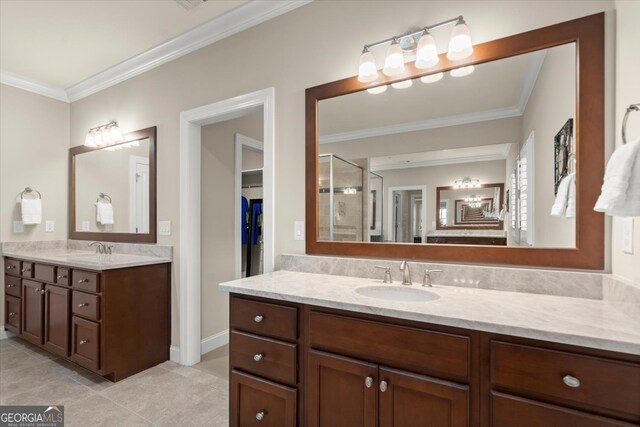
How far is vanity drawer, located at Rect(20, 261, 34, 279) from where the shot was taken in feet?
9.26

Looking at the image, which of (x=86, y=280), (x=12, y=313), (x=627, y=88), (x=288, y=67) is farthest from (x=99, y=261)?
(x=627, y=88)

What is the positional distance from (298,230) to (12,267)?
3.04 metres

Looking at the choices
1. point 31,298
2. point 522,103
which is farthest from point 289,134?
point 31,298

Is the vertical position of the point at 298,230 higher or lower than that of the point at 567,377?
higher

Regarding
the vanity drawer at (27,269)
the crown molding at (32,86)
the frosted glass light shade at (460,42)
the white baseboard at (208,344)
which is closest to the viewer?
the frosted glass light shade at (460,42)

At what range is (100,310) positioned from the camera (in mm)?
2260

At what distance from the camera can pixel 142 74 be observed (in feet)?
9.82

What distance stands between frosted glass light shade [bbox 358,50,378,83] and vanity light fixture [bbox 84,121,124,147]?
257cm

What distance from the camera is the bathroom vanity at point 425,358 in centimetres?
90

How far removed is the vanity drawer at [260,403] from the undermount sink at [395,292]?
0.57 metres

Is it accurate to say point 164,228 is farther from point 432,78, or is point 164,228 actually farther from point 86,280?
point 432,78

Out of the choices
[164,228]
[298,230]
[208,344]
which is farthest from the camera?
[208,344]

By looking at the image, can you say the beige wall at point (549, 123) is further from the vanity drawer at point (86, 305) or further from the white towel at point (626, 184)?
the vanity drawer at point (86, 305)

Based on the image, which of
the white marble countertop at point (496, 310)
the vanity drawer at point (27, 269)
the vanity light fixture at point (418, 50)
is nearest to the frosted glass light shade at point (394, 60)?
the vanity light fixture at point (418, 50)
